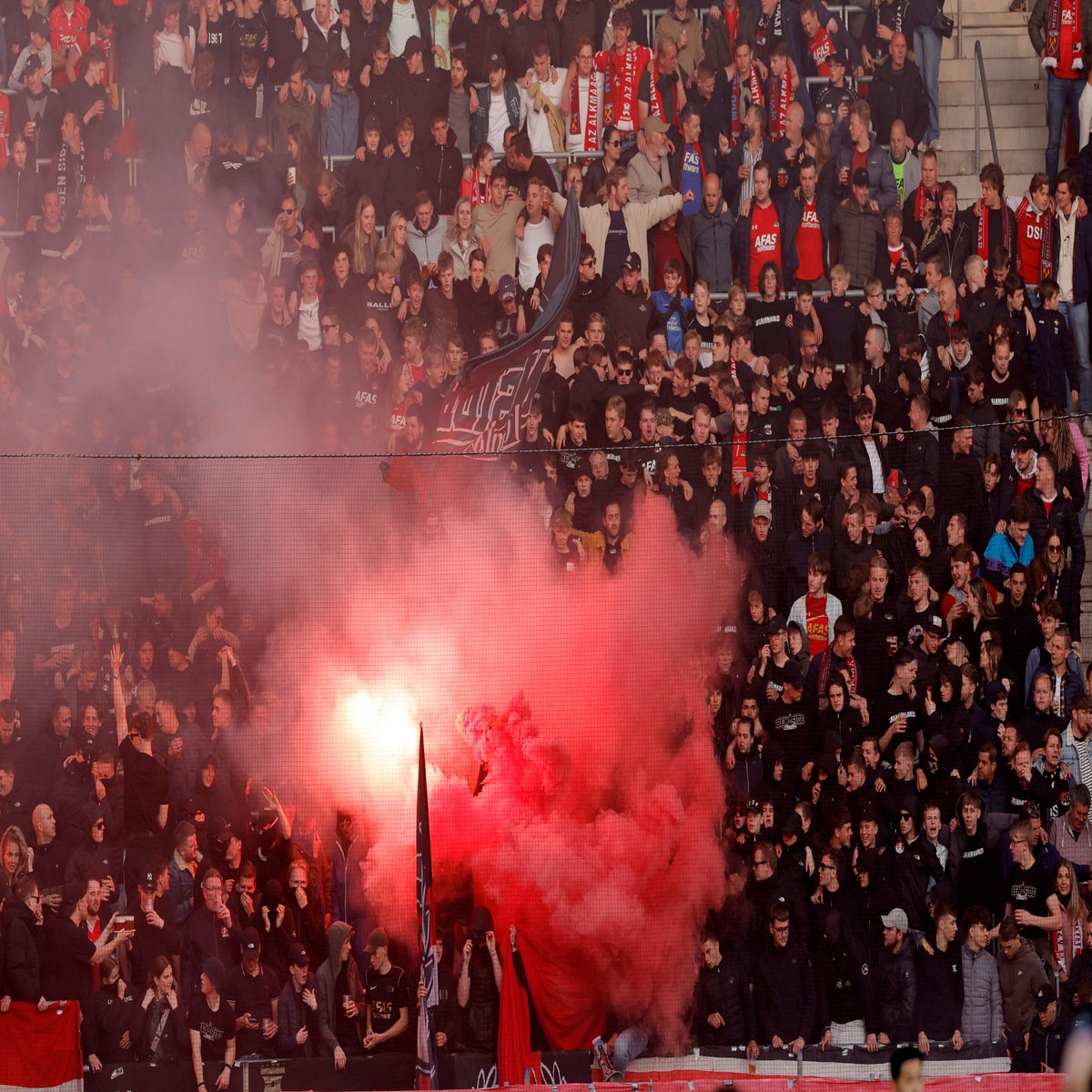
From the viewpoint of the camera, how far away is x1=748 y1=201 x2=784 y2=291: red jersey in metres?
9.65

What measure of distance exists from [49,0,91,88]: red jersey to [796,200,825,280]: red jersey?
4.51m

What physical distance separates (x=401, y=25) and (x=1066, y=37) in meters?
3.87

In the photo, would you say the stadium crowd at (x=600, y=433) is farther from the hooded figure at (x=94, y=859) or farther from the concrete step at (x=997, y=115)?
the concrete step at (x=997, y=115)

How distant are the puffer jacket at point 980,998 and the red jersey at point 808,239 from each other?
3881 millimetres

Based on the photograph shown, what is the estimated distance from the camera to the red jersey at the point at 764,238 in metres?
9.65

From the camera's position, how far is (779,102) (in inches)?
395

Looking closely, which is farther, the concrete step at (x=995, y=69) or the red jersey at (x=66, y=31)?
the red jersey at (x=66, y=31)

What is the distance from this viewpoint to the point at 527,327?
30.9 feet

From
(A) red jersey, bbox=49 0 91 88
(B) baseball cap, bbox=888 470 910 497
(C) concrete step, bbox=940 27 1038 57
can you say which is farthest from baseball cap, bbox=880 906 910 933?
(A) red jersey, bbox=49 0 91 88

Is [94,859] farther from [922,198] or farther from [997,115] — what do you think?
[997,115]

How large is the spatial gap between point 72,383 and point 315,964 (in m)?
3.54

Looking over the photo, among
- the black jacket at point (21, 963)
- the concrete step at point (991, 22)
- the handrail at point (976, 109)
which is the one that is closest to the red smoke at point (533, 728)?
the black jacket at point (21, 963)

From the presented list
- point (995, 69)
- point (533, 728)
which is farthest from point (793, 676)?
point (995, 69)

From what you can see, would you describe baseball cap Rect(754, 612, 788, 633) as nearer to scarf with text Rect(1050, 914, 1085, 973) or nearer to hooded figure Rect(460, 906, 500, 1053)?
scarf with text Rect(1050, 914, 1085, 973)
